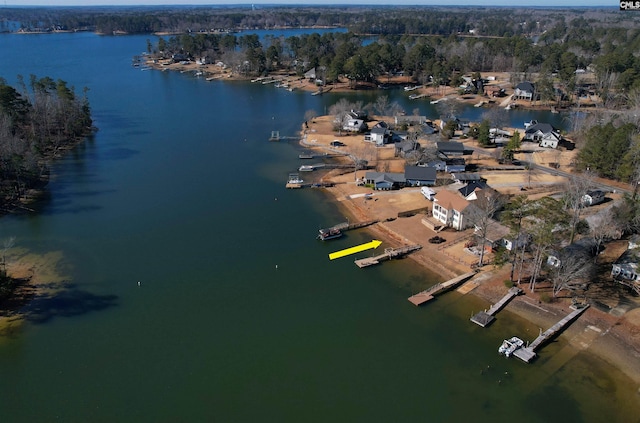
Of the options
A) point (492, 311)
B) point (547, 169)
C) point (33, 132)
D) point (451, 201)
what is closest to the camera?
point (492, 311)

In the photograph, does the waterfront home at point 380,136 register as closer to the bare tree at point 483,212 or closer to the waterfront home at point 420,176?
the waterfront home at point 420,176

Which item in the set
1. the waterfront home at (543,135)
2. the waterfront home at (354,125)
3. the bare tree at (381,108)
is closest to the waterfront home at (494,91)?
the bare tree at (381,108)

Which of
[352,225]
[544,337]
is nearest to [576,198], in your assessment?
[544,337]

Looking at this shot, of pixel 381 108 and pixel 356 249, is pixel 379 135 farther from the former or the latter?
pixel 356 249

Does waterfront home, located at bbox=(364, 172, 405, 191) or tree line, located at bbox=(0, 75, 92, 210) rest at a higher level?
tree line, located at bbox=(0, 75, 92, 210)

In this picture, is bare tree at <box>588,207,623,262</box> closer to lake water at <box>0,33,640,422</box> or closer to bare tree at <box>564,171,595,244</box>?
bare tree at <box>564,171,595,244</box>

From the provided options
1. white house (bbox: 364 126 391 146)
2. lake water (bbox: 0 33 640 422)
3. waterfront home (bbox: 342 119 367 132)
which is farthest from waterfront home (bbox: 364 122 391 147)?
lake water (bbox: 0 33 640 422)
